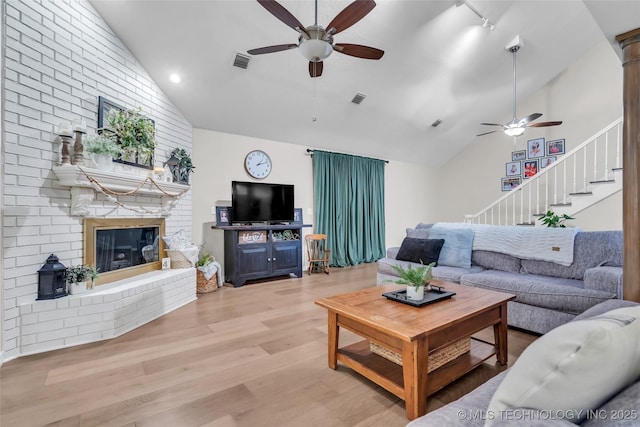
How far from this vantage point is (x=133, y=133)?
316 centimetres

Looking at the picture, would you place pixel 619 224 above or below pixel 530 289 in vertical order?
above

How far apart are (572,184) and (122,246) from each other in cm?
720

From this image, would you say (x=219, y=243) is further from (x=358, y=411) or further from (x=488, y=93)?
(x=488, y=93)

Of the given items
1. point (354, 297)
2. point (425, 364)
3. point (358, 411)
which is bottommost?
point (358, 411)

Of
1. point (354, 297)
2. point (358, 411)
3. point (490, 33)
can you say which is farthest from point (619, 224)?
point (358, 411)

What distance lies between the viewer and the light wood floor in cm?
159

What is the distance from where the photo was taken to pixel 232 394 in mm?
1772

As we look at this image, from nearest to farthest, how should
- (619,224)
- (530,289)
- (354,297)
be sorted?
(354,297) → (530,289) → (619,224)

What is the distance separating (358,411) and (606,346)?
4.29ft

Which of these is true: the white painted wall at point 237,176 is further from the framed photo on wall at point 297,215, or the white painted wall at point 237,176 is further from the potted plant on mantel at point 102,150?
the potted plant on mantel at point 102,150

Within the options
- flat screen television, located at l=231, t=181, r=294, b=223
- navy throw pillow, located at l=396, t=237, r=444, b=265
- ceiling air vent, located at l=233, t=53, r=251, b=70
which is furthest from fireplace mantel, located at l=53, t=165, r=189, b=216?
navy throw pillow, located at l=396, t=237, r=444, b=265

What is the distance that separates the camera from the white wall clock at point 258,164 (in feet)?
15.7

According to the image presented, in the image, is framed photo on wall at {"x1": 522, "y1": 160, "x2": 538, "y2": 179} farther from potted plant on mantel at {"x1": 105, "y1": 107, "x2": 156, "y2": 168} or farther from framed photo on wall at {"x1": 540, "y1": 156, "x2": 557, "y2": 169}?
potted plant on mantel at {"x1": 105, "y1": 107, "x2": 156, "y2": 168}

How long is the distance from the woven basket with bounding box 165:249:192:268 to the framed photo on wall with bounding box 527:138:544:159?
22.1ft
